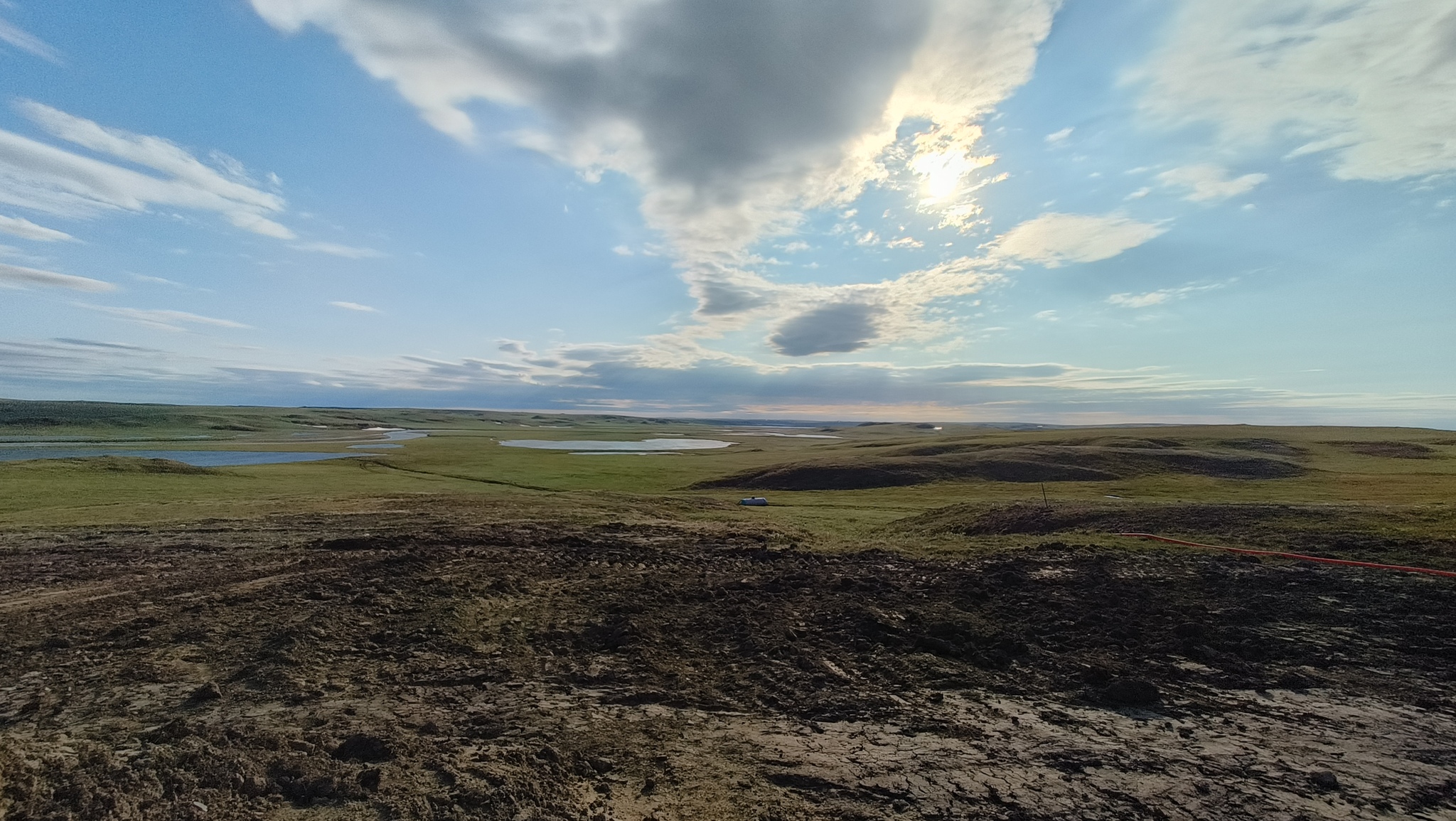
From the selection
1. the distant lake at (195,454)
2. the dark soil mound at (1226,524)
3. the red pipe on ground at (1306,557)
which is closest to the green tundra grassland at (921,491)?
the dark soil mound at (1226,524)

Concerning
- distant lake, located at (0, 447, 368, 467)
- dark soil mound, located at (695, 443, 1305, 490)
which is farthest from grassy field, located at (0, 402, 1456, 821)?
distant lake, located at (0, 447, 368, 467)

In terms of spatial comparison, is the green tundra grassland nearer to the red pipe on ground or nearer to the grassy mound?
the grassy mound

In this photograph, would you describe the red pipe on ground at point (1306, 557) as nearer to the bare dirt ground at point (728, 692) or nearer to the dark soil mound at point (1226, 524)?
the dark soil mound at point (1226, 524)

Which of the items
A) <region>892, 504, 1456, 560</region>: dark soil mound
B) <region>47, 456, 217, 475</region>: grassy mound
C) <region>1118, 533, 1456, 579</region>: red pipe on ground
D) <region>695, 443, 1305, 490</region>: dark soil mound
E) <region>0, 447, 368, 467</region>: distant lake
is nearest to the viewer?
<region>1118, 533, 1456, 579</region>: red pipe on ground

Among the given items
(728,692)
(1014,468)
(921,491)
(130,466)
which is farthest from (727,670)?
(130,466)

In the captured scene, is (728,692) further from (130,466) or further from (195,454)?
(195,454)

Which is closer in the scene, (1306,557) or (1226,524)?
(1306,557)
